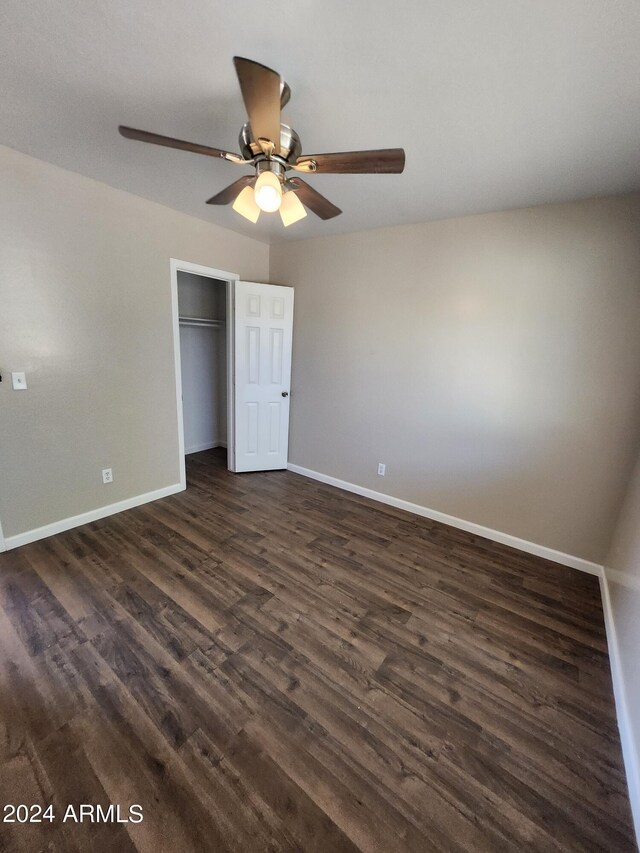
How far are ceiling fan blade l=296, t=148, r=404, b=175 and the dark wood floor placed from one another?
2.27 metres

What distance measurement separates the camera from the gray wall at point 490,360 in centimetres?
218

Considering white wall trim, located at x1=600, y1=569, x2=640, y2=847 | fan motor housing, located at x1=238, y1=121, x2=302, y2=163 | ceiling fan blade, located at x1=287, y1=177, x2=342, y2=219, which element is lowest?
white wall trim, located at x1=600, y1=569, x2=640, y2=847

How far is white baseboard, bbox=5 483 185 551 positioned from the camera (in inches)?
91.4

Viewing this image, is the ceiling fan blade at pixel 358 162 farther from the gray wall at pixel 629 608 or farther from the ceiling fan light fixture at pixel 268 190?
the gray wall at pixel 629 608

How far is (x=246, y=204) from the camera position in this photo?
167cm

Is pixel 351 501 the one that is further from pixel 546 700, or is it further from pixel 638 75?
pixel 638 75

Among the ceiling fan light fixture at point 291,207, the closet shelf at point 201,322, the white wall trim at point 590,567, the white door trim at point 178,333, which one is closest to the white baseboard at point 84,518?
the white door trim at point 178,333

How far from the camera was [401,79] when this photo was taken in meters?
1.30

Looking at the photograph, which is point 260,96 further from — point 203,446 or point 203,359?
point 203,446

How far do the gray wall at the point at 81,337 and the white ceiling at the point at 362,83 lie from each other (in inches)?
14.7

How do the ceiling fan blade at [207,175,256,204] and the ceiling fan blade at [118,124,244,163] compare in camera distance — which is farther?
the ceiling fan blade at [207,175,256,204]

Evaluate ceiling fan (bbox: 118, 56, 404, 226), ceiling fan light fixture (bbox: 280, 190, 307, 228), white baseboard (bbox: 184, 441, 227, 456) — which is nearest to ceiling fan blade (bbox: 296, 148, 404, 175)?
ceiling fan (bbox: 118, 56, 404, 226)

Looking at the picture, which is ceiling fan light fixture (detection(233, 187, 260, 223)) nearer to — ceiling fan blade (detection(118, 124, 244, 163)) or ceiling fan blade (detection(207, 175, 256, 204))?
ceiling fan blade (detection(207, 175, 256, 204))

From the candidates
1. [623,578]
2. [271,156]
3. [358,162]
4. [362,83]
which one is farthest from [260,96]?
[623,578]
